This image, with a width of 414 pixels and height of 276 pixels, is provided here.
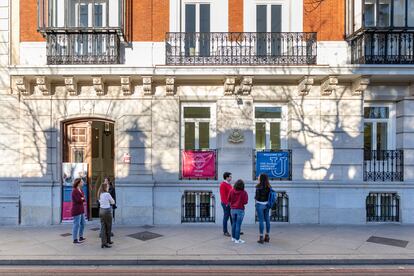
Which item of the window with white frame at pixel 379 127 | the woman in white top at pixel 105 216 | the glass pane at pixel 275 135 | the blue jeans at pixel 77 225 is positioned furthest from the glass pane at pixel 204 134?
the window with white frame at pixel 379 127

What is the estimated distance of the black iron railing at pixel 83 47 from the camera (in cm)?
990

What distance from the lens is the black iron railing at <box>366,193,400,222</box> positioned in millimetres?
10414

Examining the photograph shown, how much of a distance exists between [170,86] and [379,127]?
7.48 metres

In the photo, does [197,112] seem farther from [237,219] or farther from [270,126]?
[237,219]

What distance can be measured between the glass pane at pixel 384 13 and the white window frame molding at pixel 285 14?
2.66 m

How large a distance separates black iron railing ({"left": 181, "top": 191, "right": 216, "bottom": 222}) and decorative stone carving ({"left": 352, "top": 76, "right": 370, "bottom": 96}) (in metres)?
5.94

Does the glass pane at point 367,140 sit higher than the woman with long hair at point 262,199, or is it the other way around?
the glass pane at point 367,140

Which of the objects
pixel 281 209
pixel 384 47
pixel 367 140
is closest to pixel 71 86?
pixel 281 209

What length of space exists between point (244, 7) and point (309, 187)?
6475 mm

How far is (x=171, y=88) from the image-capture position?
32.6 feet

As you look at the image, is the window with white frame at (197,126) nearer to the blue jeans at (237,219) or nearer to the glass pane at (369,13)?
the blue jeans at (237,219)

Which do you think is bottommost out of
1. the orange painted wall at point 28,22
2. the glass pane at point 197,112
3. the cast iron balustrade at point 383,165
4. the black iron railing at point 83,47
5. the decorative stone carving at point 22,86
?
the cast iron balustrade at point 383,165

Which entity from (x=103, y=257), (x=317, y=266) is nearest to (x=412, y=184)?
(x=317, y=266)

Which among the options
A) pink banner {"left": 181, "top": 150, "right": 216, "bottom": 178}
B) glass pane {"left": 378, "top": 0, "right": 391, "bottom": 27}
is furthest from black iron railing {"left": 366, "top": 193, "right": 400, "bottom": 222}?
glass pane {"left": 378, "top": 0, "right": 391, "bottom": 27}
